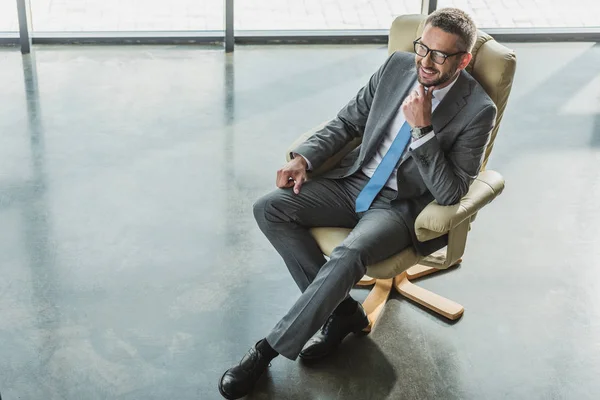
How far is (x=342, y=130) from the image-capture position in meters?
3.57

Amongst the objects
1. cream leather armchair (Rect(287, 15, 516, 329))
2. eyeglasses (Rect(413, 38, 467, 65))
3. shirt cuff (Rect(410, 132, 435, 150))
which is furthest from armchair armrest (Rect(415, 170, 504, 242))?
eyeglasses (Rect(413, 38, 467, 65))

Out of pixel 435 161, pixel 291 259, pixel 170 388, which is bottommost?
pixel 170 388

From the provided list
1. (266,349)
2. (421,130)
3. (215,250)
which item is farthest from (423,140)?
(215,250)

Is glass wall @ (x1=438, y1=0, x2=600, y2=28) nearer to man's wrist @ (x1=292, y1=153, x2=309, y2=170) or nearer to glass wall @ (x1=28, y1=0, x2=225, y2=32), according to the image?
glass wall @ (x1=28, y1=0, x2=225, y2=32)

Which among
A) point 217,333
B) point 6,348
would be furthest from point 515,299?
point 6,348

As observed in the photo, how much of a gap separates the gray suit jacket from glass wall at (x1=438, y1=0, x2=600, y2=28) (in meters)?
4.06

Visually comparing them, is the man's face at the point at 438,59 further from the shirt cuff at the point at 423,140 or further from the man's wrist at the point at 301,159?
the man's wrist at the point at 301,159

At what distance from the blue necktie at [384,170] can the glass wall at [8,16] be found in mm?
4249

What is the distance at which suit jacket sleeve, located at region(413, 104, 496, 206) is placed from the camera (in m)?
3.13

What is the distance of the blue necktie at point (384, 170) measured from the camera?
337cm

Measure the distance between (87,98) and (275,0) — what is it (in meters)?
1.99

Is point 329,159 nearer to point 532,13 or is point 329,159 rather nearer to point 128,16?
point 128,16

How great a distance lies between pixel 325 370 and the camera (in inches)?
128

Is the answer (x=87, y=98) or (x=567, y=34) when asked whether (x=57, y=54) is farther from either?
(x=567, y=34)
